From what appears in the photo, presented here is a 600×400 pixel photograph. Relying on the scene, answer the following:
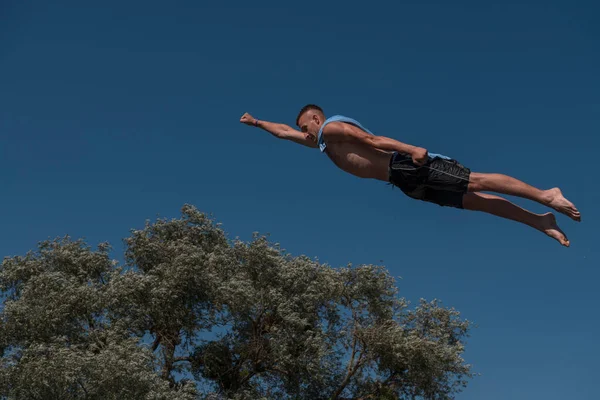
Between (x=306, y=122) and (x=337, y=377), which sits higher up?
(x=337, y=377)

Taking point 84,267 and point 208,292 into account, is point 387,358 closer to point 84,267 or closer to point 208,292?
point 208,292

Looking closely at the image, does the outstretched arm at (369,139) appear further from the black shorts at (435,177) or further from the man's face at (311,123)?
the man's face at (311,123)

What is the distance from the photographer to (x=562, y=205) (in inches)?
285

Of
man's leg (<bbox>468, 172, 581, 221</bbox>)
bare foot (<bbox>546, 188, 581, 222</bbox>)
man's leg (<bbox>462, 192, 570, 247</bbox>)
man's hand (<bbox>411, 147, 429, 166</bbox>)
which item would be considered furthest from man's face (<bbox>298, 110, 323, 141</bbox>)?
bare foot (<bbox>546, 188, 581, 222</bbox>)

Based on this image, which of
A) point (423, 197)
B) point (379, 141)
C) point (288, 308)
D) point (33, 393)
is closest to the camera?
point (379, 141)

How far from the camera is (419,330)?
2698cm

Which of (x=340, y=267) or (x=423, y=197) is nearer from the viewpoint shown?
(x=423, y=197)

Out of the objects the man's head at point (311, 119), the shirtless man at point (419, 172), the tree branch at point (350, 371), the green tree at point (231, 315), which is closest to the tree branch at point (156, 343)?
the green tree at point (231, 315)

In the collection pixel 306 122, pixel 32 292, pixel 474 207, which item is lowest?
pixel 474 207

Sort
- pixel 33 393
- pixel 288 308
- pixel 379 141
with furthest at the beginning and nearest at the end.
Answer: pixel 288 308 → pixel 33 393 → pixel 379 141

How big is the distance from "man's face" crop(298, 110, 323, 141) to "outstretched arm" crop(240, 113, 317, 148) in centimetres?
7

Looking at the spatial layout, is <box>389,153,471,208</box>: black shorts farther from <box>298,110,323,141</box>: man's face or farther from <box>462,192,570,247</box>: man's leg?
<box>298,110,323,141</box>: man's face

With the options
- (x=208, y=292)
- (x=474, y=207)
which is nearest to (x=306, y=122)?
(x=474, y=207)

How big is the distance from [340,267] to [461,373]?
5.76 meters
